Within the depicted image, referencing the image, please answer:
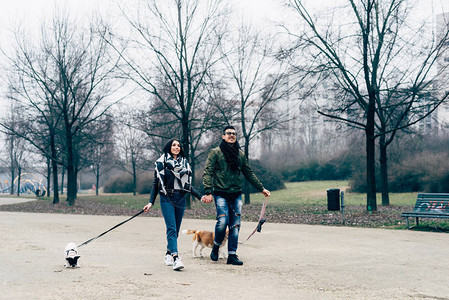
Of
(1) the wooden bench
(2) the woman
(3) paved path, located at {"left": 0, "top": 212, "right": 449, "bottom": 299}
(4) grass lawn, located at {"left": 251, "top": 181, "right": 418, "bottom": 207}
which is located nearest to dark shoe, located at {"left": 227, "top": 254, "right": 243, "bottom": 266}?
(3) paved path, located at {"left": 0, "top": 212, "right": 449, "bottom": 299}

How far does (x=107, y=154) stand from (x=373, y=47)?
98.4 ft

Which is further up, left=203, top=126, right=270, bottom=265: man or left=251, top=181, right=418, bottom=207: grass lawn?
left=203, top=126, right=270, bottom=265: man

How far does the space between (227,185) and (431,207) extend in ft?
21.7

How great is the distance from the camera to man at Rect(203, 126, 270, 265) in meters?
6.70

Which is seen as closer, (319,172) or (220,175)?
(220,175)

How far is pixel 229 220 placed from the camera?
691 centimetres

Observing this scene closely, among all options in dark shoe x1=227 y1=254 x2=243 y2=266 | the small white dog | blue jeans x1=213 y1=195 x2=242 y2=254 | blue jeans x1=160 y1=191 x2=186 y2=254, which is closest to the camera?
the small white dog

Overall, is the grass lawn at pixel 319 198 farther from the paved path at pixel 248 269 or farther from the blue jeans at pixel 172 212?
the blue jeans at pixel 172 212

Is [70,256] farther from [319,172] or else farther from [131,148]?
[319,172]

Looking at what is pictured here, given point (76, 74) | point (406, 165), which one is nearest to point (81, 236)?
point (76, 74)

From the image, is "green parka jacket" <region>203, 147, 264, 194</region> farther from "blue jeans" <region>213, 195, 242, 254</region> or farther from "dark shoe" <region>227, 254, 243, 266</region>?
"dark shoe" <region>227, 254, 243, 266</region>

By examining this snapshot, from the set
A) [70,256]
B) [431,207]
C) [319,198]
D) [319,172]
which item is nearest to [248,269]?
[70,256]

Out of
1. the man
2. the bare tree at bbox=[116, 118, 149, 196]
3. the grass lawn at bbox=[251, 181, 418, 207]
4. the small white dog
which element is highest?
the bare tree at bbox=[116, 118, 149, 196]

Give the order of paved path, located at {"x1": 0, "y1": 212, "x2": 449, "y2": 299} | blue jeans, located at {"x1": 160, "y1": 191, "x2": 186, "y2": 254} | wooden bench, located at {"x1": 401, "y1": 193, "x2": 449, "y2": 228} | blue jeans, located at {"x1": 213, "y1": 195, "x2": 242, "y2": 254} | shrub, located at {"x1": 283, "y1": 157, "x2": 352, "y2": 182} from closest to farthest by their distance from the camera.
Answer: paved path, located at {"x1": 0, "y1": 212, "x2": 449, "y2": 299} < blue jeans, located at {"x1": 160, "y1": 191, "x2": 186, "y2": 254} < blue jeans, located at {"x1": 213, "y1": 195, "x2": 242, "y2": 254} < wooden bench, located at {"x1": 401, "y1": 193, "x2": 449, "y2": 228} < shrub, located at {"x1": 283, "y1": 157, "x2": 352, "y2": 182}
